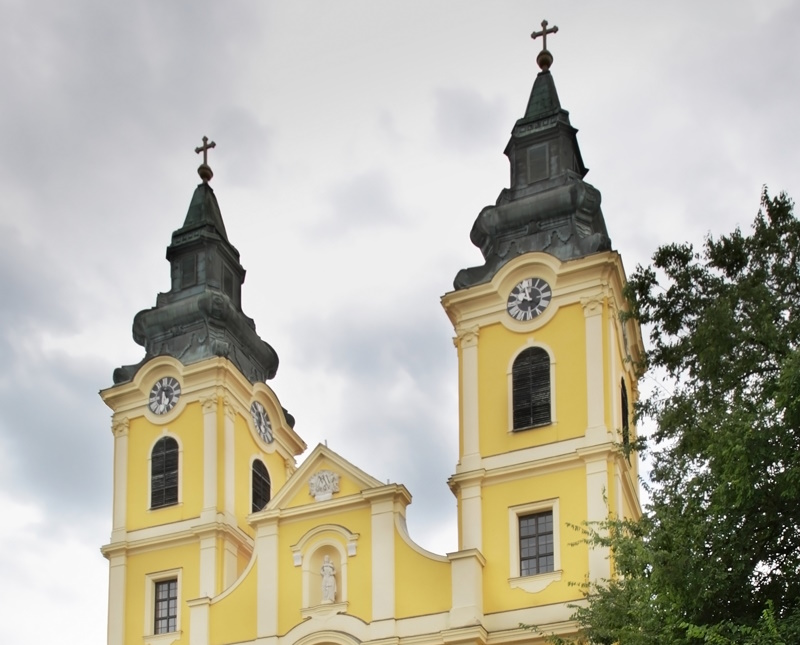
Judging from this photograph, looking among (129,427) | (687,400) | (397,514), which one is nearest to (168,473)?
(129,427)

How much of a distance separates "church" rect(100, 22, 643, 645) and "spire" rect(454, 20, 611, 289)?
5cm

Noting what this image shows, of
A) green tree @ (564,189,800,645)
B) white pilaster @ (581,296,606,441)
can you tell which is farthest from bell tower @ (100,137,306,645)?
green tree @ (564,189,800,645)

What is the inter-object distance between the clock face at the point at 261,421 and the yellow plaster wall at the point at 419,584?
6.98m

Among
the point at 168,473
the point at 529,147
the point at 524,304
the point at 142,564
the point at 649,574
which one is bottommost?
the point at 649,574

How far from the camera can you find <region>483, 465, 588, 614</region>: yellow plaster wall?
2872 centimetres

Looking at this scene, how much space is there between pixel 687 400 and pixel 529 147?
547 inches

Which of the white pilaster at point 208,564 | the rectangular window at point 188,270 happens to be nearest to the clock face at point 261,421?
the rectangular window at point 188,270

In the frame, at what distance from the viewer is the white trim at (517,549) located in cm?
2889

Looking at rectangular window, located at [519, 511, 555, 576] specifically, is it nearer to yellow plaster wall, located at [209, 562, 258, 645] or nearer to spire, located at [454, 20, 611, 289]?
spire, located at [454, 20, 611, 289]

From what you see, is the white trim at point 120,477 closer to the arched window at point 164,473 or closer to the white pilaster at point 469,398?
the arched window at point 164,473

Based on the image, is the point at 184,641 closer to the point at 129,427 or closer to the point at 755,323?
the point at 129,427

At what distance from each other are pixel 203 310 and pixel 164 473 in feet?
13.4

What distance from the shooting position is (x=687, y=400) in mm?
21344

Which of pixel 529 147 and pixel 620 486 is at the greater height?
pixel 529 147
